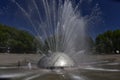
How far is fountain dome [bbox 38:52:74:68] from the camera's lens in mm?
25312

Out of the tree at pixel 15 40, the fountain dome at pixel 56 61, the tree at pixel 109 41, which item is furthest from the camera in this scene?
the tree at pixel 109 41

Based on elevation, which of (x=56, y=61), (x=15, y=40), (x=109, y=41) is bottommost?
(x=56, y=61)

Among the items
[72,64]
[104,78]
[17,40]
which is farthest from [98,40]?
[104,78]

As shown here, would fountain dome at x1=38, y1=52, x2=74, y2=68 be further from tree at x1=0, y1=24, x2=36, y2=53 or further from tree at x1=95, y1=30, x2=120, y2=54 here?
tree at x1=95, y1=30, x2=120, y2=54

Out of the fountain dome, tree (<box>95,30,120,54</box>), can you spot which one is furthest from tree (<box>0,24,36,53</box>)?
the fountain dome

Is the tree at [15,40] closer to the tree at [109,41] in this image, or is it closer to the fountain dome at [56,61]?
the tree at [109,41]

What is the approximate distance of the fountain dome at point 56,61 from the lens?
25312 mm

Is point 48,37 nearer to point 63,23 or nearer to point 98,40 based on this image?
point 63,23

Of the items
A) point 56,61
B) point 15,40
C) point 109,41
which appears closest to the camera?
point 56,61

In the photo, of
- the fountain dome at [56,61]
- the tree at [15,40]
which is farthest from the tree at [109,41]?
the fountain dome at [56,61]

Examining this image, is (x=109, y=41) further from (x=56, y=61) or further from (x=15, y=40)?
(x=56, y=61)

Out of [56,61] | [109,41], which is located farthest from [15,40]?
[56,61]

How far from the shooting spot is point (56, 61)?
2553cm

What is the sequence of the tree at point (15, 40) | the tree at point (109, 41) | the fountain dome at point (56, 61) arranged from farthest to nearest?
the tree at point (109, 41) < the tree at point (15, 40) < the fountain dome at point (56, 61)
